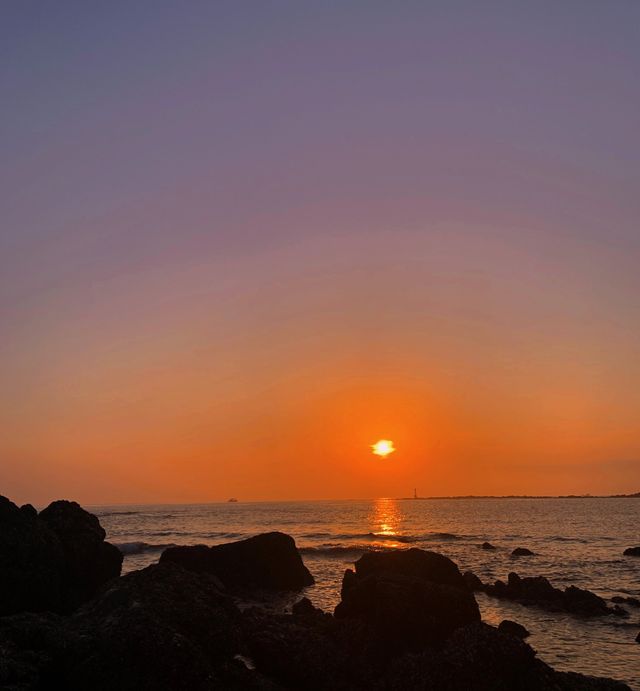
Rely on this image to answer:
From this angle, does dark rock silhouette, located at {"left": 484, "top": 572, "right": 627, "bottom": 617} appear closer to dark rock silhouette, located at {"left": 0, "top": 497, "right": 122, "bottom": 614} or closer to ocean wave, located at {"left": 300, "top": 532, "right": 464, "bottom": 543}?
dark rock silhouette, located at {"left": 0, "top": 497, "right": 122, "bottom": 614}

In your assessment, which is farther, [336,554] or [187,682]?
[336,554]

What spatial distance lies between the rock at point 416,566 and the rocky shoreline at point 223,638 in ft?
5.35

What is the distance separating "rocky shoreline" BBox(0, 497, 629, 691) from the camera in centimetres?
1518

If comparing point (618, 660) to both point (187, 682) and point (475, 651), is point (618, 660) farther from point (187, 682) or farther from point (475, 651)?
point (187, 682)

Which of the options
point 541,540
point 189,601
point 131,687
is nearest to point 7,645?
point 131,687

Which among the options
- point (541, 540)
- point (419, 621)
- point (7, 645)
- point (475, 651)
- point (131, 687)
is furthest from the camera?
point (541, 540)

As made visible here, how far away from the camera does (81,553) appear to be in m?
30.6

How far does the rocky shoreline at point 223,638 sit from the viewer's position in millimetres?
15180

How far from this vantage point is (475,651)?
1755 centimetres

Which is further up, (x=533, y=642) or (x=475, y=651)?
(x=475, y=651)

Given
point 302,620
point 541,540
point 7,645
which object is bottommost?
point 541,540

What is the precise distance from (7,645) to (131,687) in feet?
13.4

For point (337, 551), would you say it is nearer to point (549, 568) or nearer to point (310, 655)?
point (549, 568)

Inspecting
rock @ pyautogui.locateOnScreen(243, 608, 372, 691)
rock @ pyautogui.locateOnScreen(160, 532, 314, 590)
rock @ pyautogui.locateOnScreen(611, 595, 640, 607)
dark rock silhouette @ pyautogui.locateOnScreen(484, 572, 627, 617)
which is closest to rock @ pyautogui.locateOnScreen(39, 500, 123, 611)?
rock @ pyautogui.locateOnScreen(160, 532, 314, 590)
